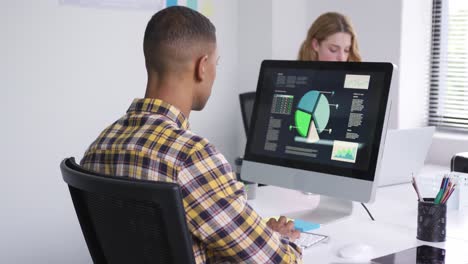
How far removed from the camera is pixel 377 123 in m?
1.94

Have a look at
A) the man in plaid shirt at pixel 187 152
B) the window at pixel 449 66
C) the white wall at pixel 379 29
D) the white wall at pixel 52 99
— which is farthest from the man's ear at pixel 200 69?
the window at pixel 449 66

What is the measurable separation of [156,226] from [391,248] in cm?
85

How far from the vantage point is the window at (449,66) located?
3.80 metres

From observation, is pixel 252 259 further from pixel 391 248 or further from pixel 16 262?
pixel 16 262

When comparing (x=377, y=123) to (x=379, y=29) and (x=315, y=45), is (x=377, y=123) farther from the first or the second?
(x=379, y=29)

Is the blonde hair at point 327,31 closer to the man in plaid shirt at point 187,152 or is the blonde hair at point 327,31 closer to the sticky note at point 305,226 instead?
the sticky note at point 305,226

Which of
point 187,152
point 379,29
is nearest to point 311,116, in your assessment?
point 187,152

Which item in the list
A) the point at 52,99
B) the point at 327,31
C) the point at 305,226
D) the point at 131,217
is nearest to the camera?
the point at 131,217

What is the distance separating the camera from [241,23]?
4.21 meters

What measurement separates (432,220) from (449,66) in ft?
7.19

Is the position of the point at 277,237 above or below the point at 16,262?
above

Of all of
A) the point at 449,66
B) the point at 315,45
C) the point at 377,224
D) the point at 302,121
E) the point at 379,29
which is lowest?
the point at 377,224

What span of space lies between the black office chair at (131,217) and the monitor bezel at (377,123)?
2.69ft

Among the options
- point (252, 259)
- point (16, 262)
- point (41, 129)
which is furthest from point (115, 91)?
point (252, 259)
